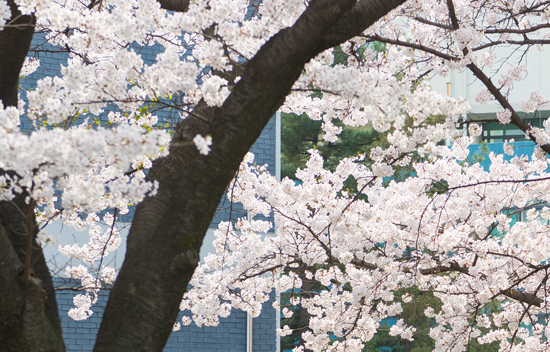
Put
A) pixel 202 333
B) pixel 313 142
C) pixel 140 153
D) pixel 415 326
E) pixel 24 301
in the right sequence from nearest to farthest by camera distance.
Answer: pixel 140 153 → pixel 24 301 → pixel 202 333 → pixel 415 326 → pixel 313 142

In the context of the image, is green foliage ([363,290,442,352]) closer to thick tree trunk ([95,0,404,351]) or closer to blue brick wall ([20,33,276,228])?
blue brick wall ([20,33,276,228])

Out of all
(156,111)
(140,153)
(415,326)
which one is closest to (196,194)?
(140,153)

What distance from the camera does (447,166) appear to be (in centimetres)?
844

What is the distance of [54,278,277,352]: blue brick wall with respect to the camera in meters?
8.98

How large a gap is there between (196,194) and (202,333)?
6939mm

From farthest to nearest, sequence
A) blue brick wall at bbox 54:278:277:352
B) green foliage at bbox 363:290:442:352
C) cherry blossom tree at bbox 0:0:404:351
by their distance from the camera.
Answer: green foliage at bbox 363:290:442:352
blue brick wall at bbox 54:278:277:352
cherry blossom tree at bbox 0:0:404:351

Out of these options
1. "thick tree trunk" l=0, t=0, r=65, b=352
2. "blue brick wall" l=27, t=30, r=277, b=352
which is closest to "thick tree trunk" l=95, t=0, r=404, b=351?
"thick tree trunk" l=0, t=0, r=65, b=352

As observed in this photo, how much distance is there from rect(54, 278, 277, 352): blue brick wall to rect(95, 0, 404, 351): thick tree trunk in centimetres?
619

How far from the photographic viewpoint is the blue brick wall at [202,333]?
8977 millimetres

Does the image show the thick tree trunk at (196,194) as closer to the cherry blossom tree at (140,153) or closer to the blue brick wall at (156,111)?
the cherry blossom tree at (140,153)

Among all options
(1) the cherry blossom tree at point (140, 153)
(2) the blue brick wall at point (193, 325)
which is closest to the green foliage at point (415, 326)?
(2) the blue brick wall at point (193, 325)

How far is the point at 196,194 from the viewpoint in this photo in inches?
121

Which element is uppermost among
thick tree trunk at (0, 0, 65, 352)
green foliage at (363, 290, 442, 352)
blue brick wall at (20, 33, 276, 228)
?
blue brick wall at (20, 33, 276, 228)

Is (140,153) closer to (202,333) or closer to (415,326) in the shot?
(202,333)
